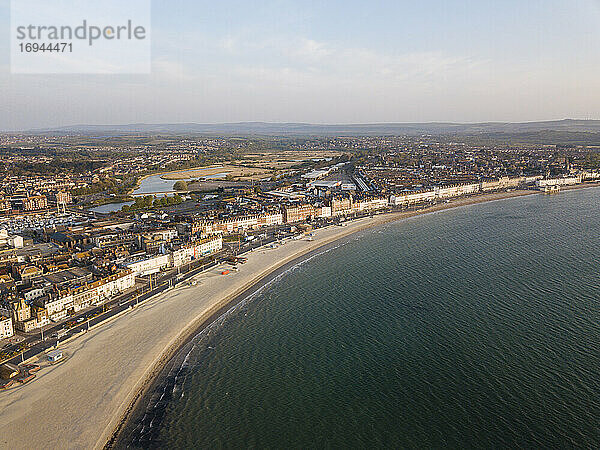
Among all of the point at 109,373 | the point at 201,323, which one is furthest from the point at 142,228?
the point at 109,373

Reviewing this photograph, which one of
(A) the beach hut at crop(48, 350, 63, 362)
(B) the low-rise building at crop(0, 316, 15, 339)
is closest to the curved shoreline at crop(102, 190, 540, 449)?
(A) the beach hut at crop(48, 350, 63, 362)

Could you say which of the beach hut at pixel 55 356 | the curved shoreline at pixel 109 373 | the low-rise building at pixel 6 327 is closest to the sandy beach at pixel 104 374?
the curved shoreline at pixel 109 373

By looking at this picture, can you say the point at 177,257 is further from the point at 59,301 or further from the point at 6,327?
the point at 6,327

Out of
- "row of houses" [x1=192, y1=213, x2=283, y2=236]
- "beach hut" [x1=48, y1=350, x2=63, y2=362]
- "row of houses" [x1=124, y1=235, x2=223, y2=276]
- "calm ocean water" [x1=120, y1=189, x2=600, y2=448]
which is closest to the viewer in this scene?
"calm ocean water" [x1=120, y1=189, x2=600, y2=448]

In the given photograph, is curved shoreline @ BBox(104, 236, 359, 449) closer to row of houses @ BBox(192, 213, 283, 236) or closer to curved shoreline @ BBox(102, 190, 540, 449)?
curved shoreline @ BBox(102, 190, 540, 449)

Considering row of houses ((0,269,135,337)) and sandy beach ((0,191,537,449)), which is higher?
row of houses ((0,269,135,337))

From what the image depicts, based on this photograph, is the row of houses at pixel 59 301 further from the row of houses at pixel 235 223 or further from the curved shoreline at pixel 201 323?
the row of houses at pixel 235 223

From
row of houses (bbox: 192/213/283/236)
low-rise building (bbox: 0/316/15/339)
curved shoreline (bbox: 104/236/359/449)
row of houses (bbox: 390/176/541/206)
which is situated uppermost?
row of houses (bbox: 390/176/541/206)
